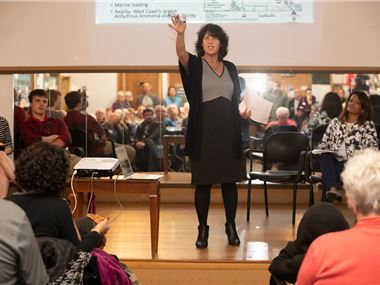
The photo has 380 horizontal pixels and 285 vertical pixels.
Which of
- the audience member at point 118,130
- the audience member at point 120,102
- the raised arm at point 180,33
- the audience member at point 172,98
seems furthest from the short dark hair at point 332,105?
the raised arm at point 180,33

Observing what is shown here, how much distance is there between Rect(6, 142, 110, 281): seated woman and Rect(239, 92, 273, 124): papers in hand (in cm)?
185

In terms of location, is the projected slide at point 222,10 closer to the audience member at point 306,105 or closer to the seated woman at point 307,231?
the audience member at point 306,105

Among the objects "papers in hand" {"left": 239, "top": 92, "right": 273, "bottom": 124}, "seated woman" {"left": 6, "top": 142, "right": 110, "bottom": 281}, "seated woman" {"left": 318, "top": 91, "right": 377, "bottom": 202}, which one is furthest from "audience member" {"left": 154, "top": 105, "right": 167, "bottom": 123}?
"seated woman" {"left": 6, "top": 142, "right": 110, "bottom": 281}

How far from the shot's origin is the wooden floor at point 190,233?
140 inches

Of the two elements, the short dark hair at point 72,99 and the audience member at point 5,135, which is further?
the short dark hair at point 72,99

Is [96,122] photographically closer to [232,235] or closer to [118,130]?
[118,130]

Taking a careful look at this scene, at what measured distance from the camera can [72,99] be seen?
5.99 m

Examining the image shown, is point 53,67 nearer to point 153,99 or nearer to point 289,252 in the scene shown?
point 153,99

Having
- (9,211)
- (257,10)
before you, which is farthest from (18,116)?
(9,211)

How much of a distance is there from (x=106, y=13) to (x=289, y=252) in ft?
9.86

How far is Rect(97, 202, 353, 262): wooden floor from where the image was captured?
357 centimetres

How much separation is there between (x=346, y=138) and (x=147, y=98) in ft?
9.61

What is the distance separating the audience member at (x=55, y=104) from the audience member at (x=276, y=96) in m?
2.25

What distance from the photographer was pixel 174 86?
6.84 m
